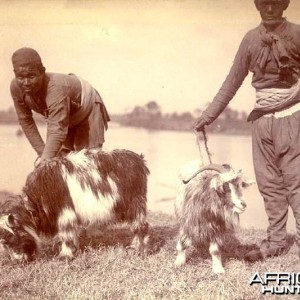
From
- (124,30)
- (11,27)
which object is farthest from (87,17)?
(11,27)

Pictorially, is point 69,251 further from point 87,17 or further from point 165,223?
point 87,17

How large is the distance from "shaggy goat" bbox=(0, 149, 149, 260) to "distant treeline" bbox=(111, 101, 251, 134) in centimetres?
184

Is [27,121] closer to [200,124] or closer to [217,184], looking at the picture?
[200,124]

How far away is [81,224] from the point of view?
12.1 ft

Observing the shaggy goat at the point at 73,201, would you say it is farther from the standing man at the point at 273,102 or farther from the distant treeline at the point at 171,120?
the distant treeline at the point at 171,120

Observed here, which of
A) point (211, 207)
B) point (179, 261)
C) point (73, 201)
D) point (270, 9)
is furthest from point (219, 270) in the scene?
point (270, 9)

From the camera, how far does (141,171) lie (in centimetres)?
382

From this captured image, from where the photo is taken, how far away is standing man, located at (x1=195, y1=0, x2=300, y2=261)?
341 cm

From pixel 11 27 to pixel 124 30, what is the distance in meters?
0.95

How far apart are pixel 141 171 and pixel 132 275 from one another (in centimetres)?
84

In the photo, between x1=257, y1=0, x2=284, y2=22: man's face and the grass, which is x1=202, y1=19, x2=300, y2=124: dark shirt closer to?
x1=257, y1=0, x2=284, y2=22: man's face

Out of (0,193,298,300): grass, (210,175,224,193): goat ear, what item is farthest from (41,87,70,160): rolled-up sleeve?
(210,175,224,193): goat ear

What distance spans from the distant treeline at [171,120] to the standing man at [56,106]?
123 centimetres

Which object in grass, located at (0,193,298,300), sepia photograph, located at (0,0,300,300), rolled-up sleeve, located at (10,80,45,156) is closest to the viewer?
grass, located at (0,193,298,300)
